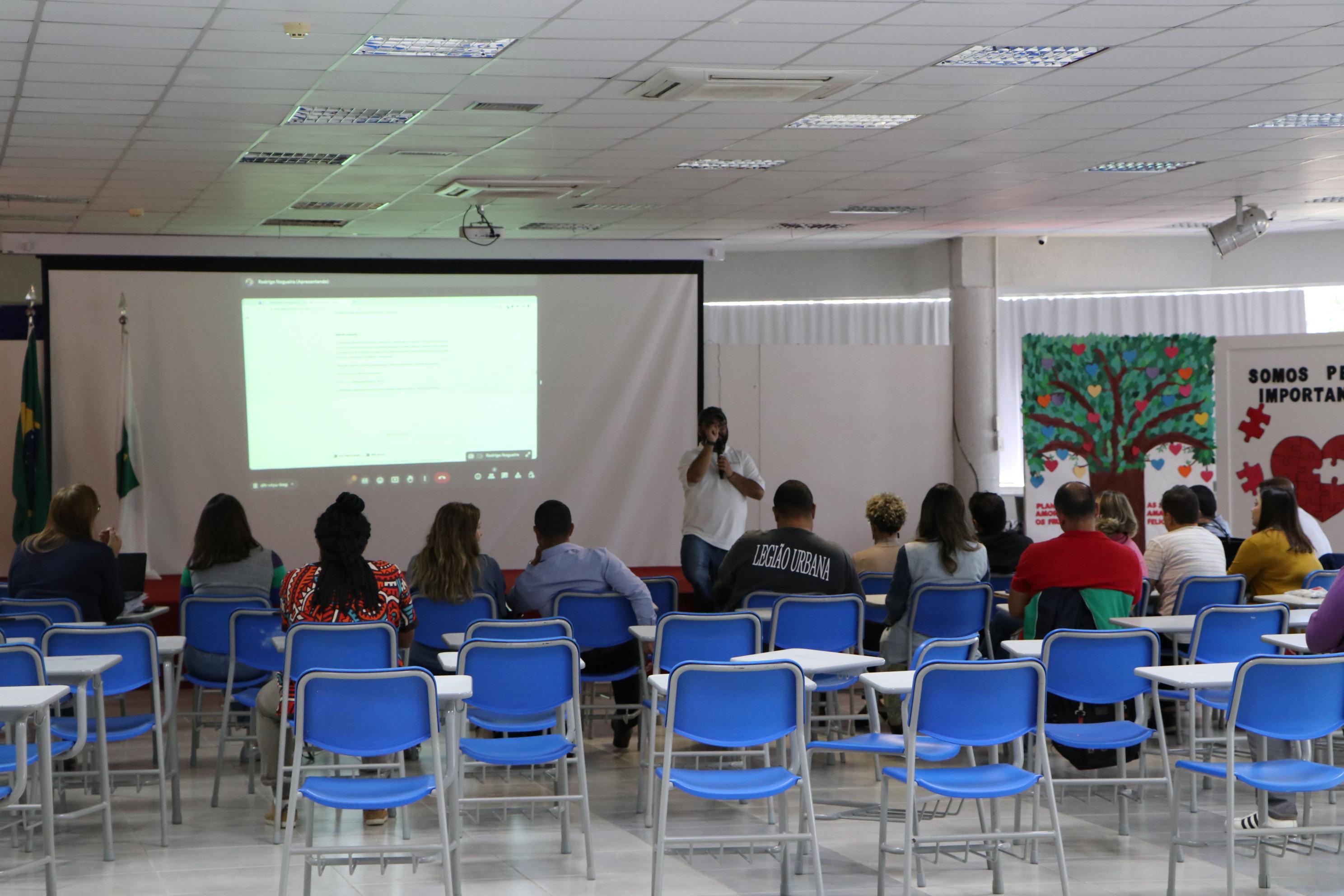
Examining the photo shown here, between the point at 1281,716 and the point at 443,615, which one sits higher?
the point at 443,615

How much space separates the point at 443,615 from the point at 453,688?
70.0 inches

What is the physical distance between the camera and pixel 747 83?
222 inches

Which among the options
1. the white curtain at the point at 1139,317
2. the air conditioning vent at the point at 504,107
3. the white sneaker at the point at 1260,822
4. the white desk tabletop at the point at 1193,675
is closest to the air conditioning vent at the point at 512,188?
the air conditioning vent at the point at 504,107

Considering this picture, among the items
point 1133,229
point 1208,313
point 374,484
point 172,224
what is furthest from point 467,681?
point 1208,313

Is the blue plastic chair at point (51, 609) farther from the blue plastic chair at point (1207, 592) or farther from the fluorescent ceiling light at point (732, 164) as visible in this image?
the blue plastic chair at point (1207, 592)

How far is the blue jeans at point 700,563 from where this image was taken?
28.9 ft

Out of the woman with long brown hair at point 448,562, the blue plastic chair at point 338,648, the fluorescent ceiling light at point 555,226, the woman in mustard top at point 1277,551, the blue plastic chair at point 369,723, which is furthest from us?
the fluorescent ceiling light at point 555,226

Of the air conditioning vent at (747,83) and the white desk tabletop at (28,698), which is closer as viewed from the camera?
the white desk tabletop at (28,698)

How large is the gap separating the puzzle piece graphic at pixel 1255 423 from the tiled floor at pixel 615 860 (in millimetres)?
4161

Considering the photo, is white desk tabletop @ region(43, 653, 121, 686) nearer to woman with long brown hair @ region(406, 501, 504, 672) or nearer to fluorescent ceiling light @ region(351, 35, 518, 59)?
woman with long brown hair @ region(406, 501, 504, 672)

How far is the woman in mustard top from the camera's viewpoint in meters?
6.55

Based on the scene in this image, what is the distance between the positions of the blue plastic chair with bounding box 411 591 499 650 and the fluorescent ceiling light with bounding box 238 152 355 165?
2703mm

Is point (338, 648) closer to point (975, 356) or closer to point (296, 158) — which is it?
point (296, 158)

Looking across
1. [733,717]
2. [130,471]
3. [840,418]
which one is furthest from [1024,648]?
[840,418]
